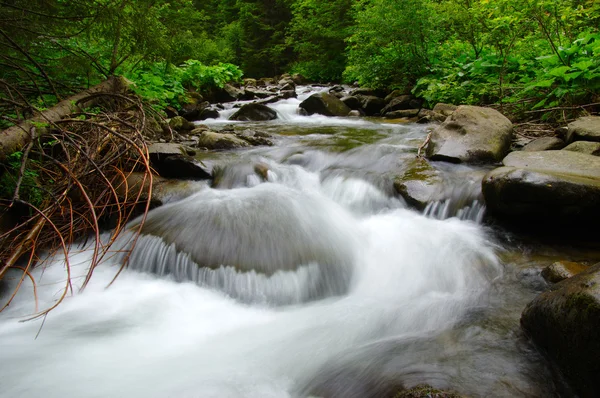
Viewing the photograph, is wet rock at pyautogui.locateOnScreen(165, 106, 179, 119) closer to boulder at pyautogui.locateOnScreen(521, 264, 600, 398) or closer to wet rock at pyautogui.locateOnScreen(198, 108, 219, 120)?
wet rock at pyautogui.locateOnScreen(198, 108, 219, 120)

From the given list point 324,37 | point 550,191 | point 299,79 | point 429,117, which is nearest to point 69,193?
point 550,191

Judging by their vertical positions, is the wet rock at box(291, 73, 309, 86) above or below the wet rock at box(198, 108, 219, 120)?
above

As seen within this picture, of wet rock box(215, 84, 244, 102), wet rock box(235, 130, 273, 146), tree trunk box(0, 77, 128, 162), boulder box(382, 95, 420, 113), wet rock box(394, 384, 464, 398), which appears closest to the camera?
wet rock box(394, 384, 464, 398)

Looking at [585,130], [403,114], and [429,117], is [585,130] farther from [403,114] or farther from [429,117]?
[403,114]

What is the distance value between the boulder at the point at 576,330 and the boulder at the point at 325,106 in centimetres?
952

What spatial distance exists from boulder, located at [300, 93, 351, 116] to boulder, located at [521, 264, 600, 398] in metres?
9.52

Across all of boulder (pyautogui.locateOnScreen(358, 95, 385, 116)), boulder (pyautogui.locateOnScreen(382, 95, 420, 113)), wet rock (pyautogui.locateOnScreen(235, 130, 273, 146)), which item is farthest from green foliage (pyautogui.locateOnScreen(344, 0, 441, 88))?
wet rock (pyautogui.locateOnScreen(235, 130, 273, 146))

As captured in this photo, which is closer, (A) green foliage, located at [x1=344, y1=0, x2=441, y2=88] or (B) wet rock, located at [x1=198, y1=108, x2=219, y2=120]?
(A) green foliage, located at [x1=344, y1=0, x2=441, y2=88]

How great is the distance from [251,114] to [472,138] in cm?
701

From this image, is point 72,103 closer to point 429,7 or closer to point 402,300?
point 402,300

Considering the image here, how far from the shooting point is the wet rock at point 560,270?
8.72 feet

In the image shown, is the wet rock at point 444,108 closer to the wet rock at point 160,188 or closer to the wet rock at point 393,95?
the wet rock at point 393,95

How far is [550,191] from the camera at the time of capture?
3.12 metres

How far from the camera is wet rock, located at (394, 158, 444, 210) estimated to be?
13.9ft
